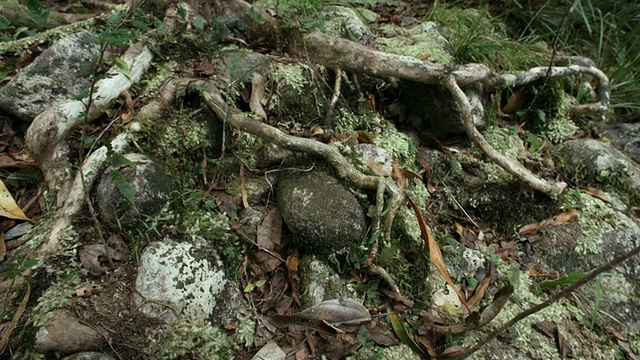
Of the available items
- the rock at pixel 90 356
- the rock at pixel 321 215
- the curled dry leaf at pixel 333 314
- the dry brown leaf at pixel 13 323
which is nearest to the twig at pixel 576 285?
the curled dry leaf at pixel 333 314

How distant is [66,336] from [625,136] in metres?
5.10

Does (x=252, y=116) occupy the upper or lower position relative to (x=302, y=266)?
upper

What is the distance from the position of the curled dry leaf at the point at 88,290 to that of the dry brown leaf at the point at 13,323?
0.77 ft

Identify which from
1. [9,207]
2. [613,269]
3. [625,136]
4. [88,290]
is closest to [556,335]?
[613,269]

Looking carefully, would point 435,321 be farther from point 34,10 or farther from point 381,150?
point 34,10

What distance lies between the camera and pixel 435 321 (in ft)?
8.66

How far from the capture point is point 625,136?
4.33 m

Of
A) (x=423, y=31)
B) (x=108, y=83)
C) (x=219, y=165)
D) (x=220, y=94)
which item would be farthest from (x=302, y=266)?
(x=423, y=31)

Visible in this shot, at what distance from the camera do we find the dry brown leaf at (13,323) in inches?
78.2

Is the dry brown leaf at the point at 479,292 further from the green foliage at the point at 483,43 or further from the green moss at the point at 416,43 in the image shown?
the green foliage at the point at 483,43

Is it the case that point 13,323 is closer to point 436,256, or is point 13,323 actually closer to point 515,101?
point 436,256

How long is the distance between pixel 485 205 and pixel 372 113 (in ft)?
4.00

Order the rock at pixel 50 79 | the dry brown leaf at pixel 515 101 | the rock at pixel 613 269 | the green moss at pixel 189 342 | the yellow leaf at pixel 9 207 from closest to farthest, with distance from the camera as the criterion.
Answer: the green moss at pixel 189 342
the yellow leaf at pixel 9 207
the rock at pixel 50 79
the rock at pixel 613 269
the dry brown leaf at pixel 515 101

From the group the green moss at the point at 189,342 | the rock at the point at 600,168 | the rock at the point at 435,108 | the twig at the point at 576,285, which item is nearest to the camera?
the twig at the point at 576,285
